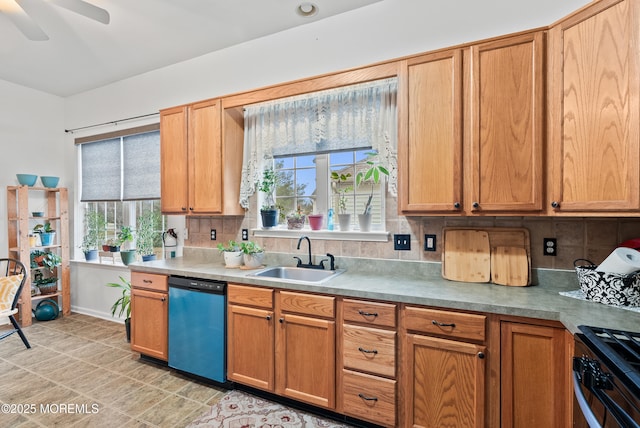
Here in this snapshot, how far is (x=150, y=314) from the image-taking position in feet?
8.79

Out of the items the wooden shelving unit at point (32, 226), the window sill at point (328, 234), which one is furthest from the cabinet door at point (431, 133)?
the wooden shelving unit at point (32, 226)

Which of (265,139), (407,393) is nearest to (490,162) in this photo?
(407,393)

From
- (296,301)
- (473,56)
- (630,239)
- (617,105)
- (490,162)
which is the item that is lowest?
(296,301)

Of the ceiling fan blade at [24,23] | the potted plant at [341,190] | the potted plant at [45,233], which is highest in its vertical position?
the ceiling fan blade at [24,23]

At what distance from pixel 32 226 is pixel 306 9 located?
168 inches

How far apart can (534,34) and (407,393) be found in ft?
6.92

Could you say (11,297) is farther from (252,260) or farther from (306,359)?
(306,359)

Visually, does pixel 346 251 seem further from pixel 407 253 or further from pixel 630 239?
pixel 630 239

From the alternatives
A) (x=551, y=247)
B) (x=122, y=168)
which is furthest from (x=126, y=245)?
(x=551, y=247)

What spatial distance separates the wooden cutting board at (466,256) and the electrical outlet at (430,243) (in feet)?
0.29

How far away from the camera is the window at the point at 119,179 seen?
3586 mm

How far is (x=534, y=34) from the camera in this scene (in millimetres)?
1720

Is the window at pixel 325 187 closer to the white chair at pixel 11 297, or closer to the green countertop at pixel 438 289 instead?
the green countertop at pixel 438 289

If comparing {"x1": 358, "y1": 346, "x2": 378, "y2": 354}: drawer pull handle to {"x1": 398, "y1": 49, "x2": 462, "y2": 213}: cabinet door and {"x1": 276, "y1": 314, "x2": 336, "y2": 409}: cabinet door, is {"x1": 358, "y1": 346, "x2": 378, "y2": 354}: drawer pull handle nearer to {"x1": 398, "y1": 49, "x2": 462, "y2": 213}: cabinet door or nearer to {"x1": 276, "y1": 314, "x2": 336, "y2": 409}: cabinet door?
{"x1": 276, "y1": 314, "x2": 336, "y2": 409}: cabinet door
